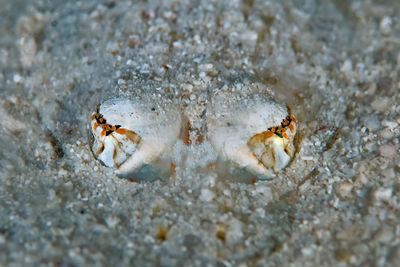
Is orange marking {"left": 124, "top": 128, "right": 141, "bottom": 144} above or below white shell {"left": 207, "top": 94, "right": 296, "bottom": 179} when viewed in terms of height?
below

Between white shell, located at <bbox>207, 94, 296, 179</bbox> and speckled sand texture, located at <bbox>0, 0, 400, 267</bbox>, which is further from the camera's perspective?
white shell, located at <bbox>207, 94, 296, 179</bbox>

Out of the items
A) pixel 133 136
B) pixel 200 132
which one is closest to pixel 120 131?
pixel 133 136

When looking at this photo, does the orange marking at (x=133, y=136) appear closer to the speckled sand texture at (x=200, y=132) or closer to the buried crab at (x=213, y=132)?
the buried crab at (x=213, y=132)

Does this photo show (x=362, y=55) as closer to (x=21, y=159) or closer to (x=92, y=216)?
(x=92, y=216)

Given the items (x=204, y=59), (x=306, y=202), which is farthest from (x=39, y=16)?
(x=306, y=202)

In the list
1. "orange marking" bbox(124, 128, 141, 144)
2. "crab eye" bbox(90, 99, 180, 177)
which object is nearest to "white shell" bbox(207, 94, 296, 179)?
"crab eye" bbox(90, 99, 180, 177)

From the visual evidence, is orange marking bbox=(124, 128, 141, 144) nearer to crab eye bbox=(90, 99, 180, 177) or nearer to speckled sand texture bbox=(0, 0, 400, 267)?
crab eye bbox=(90, 99, 180, 177)
